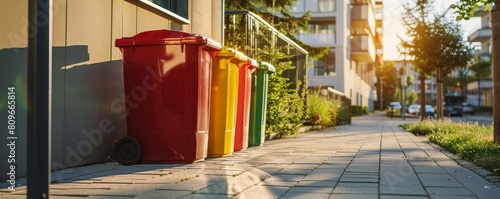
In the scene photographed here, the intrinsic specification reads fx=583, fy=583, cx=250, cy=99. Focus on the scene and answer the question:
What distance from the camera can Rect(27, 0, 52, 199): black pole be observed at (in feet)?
9.43

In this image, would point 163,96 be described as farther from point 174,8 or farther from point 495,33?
point 495,33

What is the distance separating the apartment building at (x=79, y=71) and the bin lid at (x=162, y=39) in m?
0.40

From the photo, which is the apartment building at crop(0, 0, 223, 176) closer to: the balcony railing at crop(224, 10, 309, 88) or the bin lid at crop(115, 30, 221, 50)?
the bin lid at crop(115, 30, 221, 50)

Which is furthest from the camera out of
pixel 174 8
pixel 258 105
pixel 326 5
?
pixel 326 5

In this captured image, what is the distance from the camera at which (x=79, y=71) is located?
6.59 m

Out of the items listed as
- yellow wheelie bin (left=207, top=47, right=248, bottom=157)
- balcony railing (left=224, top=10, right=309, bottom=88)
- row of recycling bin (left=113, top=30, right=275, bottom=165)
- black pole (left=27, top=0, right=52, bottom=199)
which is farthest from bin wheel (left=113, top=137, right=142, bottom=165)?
balcony railing (left=224, top=10, right=309, bottom=88)

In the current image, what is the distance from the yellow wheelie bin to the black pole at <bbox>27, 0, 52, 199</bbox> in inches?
199

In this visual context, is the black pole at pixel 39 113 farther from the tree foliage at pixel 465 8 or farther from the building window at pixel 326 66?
the building window at pixel 326 66

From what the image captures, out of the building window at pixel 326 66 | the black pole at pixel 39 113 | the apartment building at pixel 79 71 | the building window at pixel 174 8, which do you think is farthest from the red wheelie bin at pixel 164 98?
the building window at pixel 326 66

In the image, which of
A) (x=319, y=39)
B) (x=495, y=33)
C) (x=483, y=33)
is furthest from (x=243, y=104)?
(x=483, y=33)

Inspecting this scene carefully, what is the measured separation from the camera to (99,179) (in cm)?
546

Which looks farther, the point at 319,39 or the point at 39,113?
the point at 319,39

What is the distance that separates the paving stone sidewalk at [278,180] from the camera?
4668 millimetres

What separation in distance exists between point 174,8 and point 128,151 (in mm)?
3571
